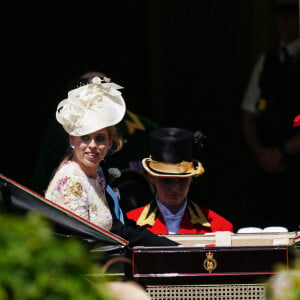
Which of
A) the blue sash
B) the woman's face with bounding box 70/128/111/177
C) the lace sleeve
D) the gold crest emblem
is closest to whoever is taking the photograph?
the gold crest emblem

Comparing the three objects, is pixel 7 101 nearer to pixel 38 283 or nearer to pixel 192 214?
pixel 192 214

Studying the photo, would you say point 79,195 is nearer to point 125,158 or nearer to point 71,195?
point 71,195

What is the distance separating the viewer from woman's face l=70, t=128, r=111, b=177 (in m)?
4.34

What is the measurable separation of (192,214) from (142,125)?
1.29m

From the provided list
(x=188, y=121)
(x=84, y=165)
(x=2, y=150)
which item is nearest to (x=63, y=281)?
(x=84, y=165)

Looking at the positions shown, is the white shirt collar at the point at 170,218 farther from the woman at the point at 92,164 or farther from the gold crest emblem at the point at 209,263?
the gold crest emblem at the point at 209,263

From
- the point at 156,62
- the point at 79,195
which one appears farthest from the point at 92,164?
the point at 156,62

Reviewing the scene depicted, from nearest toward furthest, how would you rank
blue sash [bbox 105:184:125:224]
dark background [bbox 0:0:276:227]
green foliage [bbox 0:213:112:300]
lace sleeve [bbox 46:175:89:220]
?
green foliage [bbox 0:213:112:300] → lace sleeve [bbox 46:175:89:220] → blue sash [bbox 105:184:125:224] → dark background [bbox 0:0:276:227]

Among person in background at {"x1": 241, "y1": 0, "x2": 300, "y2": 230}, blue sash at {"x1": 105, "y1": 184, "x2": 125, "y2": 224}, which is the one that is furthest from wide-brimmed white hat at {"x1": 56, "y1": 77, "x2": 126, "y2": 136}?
person in background at {"x1": 241, "y1": 0, "x2": 300, "y2": 230}

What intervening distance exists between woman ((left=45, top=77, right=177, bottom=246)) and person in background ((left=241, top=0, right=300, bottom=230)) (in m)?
1.83

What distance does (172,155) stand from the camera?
496 cm

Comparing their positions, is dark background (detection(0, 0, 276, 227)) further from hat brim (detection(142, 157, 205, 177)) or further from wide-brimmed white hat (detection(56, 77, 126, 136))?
wide-brimmed white hat (detection(56, 77, 126, 136))

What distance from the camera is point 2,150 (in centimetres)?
680

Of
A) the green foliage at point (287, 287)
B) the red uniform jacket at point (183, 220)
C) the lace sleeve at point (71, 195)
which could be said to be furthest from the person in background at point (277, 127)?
the green foliage at point (287, 287)
